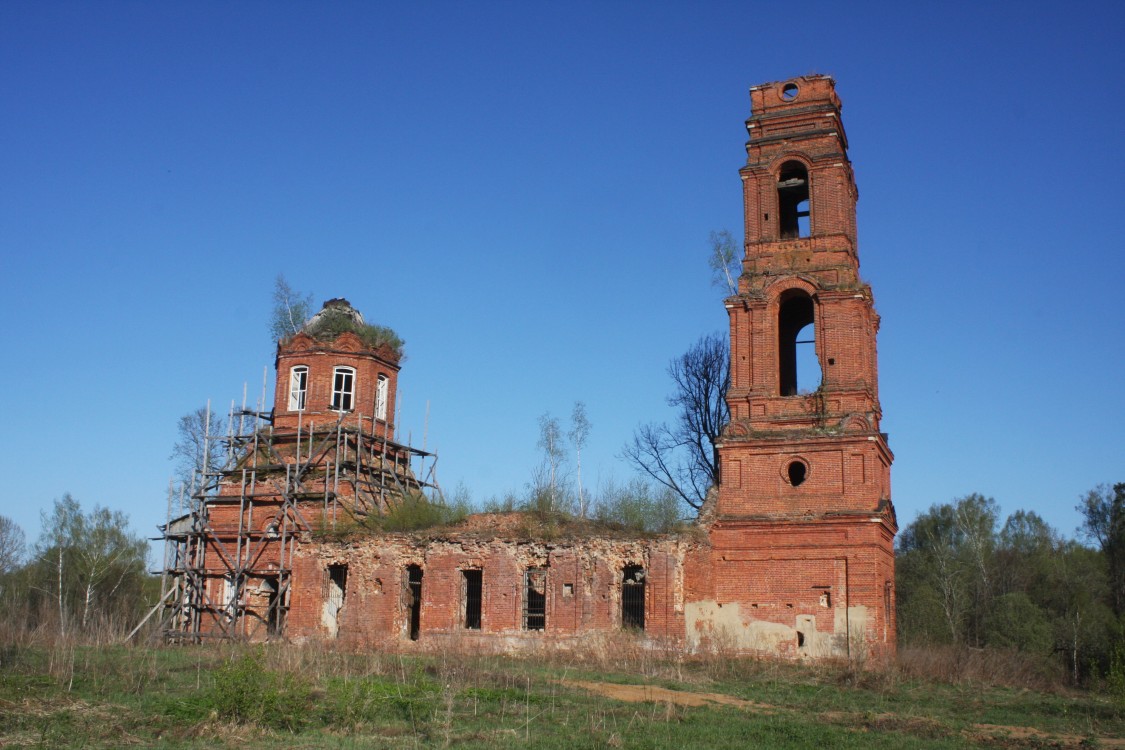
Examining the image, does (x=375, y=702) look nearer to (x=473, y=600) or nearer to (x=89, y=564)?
(x=473, y=600)

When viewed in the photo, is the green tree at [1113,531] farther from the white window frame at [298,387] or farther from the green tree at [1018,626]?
the white window frame at [298,387]

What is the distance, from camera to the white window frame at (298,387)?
1158 inches

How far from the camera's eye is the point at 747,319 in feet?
79.4

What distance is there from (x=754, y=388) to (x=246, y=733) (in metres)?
14.8

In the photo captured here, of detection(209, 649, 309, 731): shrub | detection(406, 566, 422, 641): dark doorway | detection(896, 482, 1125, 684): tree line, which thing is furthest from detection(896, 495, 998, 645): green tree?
detection(209, 649, 309, 731): shrub

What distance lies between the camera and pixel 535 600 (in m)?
24.8

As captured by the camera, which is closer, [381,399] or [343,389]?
[343,389]

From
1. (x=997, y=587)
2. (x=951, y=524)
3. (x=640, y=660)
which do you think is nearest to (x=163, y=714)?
(x=640, y=660)

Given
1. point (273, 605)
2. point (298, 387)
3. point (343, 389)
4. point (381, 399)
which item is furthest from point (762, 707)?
point (298, 387)

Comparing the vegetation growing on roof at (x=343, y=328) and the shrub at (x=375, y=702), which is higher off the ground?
the vegetation growing on roof at (x=343, y=328)

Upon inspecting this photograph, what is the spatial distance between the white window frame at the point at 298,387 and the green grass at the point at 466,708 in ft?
36.4

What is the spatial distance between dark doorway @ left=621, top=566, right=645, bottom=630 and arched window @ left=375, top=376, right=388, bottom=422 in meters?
9.98

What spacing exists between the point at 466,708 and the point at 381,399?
57.3 ft

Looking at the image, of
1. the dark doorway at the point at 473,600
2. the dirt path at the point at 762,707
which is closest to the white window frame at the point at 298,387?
the dark doorway at the point at 473,600
